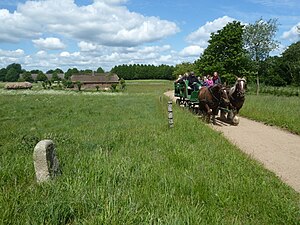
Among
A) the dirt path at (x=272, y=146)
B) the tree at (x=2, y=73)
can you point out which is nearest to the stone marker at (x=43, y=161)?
the dirt path at (x=272, y=146)

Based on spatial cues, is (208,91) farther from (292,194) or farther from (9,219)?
(9,219)

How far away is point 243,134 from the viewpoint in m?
10.8

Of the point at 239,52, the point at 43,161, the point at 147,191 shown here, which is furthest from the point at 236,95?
the point at 239,52

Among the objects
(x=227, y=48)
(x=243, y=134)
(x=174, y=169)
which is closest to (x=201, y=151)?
(x=174, y=169)

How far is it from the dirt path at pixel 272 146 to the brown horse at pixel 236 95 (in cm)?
74

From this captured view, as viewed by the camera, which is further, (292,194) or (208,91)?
(208,91)

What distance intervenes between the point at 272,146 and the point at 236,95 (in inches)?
181

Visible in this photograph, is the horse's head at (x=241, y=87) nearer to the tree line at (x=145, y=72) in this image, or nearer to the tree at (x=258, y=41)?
the tree at (x=258, y=41)

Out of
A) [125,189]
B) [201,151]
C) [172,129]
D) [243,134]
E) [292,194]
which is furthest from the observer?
[243,134]

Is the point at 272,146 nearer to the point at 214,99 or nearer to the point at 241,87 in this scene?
the point at 241,87

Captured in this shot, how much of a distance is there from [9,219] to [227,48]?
44299mm

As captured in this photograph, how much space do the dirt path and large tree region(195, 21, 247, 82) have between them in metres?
30.9

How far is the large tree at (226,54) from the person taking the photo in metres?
42.3

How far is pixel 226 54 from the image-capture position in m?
43.9
